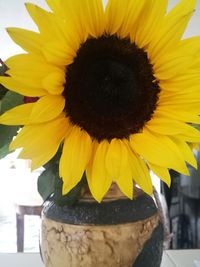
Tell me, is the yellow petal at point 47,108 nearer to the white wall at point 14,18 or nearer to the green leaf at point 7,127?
the green leaf at point 7,127

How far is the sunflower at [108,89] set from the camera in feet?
1.07

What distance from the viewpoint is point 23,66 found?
12.6 inches

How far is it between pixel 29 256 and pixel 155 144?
1.43 ft

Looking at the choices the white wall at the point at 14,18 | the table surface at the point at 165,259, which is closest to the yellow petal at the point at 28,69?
the table surface at the point at 165,259

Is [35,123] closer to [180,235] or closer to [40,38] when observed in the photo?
[40,38]

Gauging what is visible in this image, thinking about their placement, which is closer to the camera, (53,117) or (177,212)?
(53,117)

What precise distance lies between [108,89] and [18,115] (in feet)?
0.27

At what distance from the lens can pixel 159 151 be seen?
373 millimetres

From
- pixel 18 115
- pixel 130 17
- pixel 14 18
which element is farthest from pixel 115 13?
pixel 14 18

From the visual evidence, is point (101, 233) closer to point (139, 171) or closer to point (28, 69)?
point (139, 171)

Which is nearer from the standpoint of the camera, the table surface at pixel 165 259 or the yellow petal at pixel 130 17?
the yellow petal at pixel 130 17

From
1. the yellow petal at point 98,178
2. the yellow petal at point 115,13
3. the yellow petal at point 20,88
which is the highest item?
the yellow petal at point 115,13

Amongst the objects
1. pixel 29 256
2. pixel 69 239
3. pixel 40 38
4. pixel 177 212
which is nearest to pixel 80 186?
pixel 69 239

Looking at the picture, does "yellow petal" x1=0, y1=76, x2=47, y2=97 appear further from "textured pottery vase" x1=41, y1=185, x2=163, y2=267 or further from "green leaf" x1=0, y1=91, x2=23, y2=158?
"textured pottery vase" x1=41, y1=185, x2=163, y2=267
